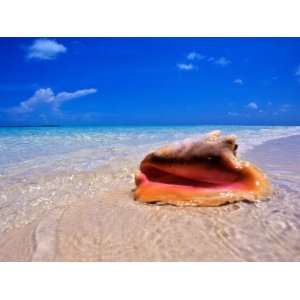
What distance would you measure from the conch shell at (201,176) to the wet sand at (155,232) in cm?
11

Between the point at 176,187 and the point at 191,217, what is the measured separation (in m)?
0.49

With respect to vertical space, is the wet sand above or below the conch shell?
below

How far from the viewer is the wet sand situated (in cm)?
172

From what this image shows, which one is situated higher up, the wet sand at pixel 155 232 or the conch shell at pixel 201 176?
the conch shell at pixel 201 176

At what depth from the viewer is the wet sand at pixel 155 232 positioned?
172cm

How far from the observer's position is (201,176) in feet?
8.93

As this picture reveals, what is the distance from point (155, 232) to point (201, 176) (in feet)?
2.89

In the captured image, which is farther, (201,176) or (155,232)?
(201,176)

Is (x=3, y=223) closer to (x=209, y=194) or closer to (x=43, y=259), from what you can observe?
(x=43, y=259)

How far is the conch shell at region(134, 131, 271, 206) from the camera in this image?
2.50 m

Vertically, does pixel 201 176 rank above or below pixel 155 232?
above

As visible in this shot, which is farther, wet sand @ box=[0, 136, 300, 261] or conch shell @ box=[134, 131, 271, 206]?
conch shell @ box=[134, 131, 271, 206]

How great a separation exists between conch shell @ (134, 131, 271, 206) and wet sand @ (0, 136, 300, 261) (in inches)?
4.5

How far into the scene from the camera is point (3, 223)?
2355mm
